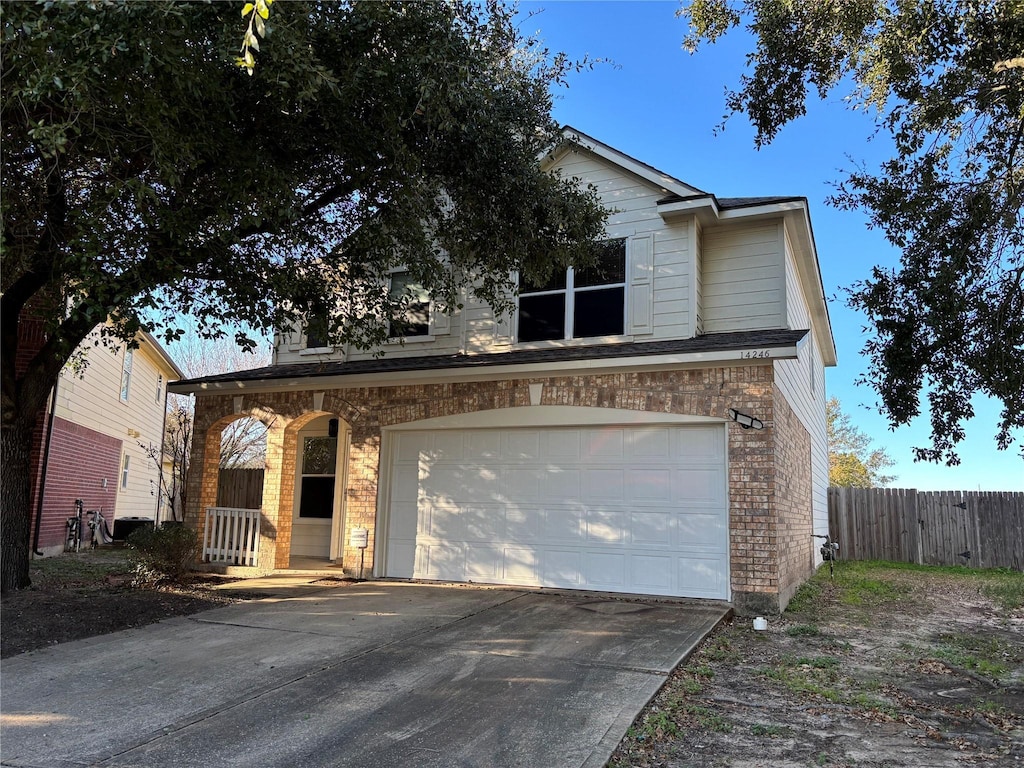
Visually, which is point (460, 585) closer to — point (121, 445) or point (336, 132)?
point (336, 132)

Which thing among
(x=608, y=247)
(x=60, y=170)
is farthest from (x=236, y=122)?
(x=608, y=247)

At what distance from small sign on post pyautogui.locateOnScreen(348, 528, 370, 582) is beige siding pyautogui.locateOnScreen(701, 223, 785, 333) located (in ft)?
19.8

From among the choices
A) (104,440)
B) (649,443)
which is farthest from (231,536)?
(104,440)

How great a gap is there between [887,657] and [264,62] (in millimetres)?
8015

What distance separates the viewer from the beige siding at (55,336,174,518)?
49.8 ft

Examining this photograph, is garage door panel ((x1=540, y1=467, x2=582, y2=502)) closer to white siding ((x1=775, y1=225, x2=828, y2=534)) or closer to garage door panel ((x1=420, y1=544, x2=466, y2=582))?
garage door panel ((x1=420, y1=544, x2=466, y2=582))

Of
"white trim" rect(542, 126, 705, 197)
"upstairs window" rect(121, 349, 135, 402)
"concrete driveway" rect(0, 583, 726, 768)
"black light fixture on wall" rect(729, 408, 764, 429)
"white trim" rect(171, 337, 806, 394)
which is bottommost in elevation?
"concrete driveway" rect(0, 583, 726, 768)

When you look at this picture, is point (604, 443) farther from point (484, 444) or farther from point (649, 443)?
point (484, 444)

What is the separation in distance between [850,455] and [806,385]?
24.2m

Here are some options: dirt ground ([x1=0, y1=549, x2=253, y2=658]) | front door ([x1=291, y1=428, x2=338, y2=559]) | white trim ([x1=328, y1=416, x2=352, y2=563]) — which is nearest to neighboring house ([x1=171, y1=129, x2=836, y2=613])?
white trim ([x1=328, y1=416, x2=352, y2=563])

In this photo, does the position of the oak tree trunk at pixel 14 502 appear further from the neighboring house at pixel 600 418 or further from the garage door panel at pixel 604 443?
the garage door panel at pixel 604 443

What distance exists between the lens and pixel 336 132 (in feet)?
23.9

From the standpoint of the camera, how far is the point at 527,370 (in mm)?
9898

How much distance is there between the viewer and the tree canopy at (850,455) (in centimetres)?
3434
